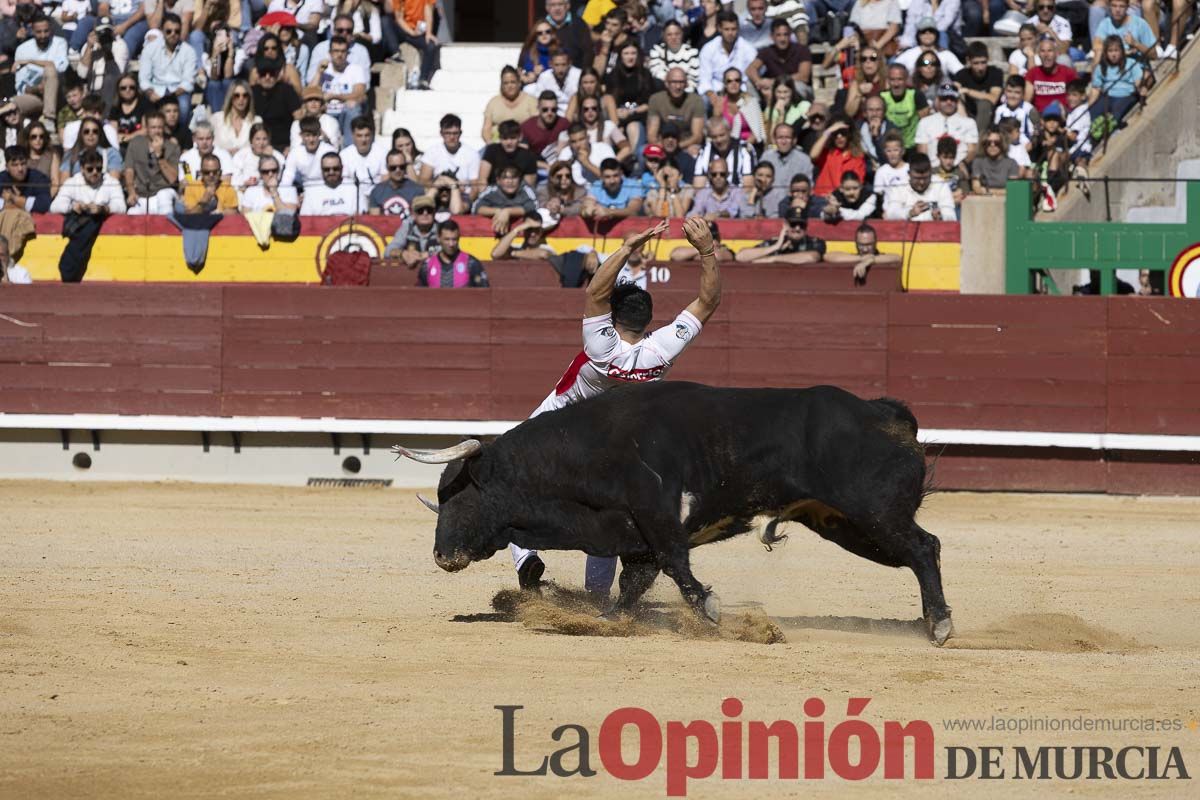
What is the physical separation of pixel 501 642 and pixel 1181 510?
6399 mm

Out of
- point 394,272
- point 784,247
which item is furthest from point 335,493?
point 784,247

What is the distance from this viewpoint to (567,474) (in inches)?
239

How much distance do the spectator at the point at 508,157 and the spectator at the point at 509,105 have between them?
64 cm

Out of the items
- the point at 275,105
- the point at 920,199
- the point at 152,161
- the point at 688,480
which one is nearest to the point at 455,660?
the point at 688,480

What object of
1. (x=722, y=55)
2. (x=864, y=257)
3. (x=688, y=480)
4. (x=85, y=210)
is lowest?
(x=688, y=480)

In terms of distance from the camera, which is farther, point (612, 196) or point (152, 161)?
point (152, 161)

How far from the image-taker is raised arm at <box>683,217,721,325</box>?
5.88m

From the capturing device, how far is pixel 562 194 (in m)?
12.3

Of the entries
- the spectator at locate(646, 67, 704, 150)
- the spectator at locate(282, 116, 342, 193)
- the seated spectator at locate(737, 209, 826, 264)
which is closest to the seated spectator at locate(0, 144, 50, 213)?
the spectator at locate(282, 116, 342, 193)

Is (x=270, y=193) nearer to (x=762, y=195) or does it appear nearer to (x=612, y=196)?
(x=612, y=196)

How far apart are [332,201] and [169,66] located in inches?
105

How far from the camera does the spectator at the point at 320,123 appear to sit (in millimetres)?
13531

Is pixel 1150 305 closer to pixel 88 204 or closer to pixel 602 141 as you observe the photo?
pixel 602 141

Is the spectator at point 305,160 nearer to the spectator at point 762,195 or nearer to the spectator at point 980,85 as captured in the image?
the spectator at point 762,195
